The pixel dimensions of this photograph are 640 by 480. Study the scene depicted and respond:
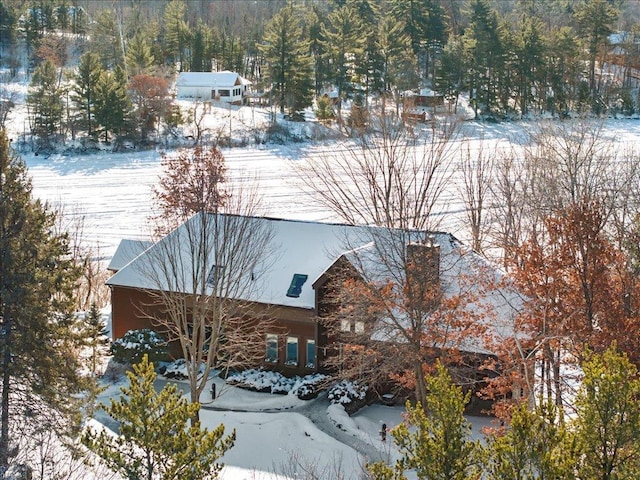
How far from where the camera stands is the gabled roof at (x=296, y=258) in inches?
877

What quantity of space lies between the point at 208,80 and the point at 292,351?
4684 cm

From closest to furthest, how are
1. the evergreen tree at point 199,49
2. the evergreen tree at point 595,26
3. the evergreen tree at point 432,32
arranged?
the evergreen tree at point 595,26, the evergreen tree at point 199,49, the evergreen tree at point 432,32

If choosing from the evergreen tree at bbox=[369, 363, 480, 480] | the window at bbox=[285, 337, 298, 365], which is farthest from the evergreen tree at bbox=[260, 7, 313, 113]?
the evergreen tree at bbox=[369, 363, 480, 480]

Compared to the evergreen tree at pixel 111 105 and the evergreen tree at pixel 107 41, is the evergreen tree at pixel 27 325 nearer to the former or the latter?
the evergreen tree at pixel 111 105

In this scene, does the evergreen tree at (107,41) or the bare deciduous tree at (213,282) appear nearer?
the bare deciduous tree at (213,282)

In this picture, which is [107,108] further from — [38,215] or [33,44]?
[38,215]

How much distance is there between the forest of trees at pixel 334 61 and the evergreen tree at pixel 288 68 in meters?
0.09

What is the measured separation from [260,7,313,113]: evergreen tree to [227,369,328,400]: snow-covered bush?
4068cm

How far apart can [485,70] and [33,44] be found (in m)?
42.6

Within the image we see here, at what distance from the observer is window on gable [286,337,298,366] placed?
23234mm

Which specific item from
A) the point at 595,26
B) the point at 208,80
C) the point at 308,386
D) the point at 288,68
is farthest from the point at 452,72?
the point at 308,386

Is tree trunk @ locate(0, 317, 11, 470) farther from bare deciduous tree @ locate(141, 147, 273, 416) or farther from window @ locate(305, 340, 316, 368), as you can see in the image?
window @ locate(305, 340, 316, 368)

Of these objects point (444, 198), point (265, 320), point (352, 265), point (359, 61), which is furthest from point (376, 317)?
point (359, 61)

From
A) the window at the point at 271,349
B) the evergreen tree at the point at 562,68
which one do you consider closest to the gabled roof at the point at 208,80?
the evergreen tree at the point at 562,68
